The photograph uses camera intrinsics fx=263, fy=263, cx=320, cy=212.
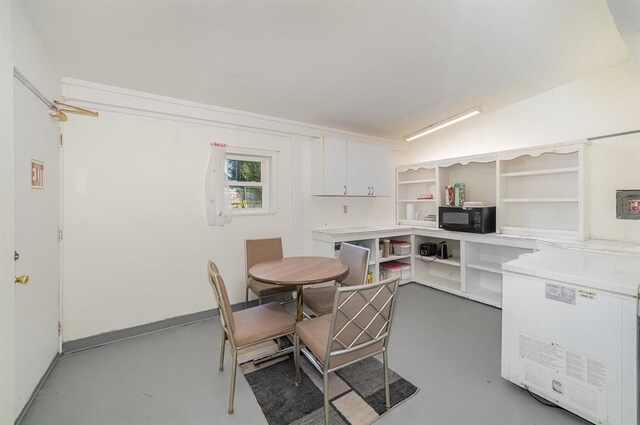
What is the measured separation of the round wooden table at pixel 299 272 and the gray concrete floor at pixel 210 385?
0.76 meters

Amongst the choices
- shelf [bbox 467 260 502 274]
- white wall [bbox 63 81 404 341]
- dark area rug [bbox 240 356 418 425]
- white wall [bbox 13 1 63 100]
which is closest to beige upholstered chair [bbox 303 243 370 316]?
dark area rug [bbox 240 356 418 425]

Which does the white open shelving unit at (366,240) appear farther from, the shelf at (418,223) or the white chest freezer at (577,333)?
the white chest freezer at (577,333)

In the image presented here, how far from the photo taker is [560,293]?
1634 mm

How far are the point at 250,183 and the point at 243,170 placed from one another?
0.18 m

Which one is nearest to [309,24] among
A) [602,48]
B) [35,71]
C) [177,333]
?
[35,71]

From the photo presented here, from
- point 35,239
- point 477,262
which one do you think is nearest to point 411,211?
point 477,262

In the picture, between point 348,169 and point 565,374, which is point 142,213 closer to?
point 348,169

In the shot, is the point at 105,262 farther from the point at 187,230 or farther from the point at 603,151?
the point at 603,151

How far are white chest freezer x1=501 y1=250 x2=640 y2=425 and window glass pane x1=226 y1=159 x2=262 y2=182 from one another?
2836 mm

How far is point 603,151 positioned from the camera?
2762 millimetres

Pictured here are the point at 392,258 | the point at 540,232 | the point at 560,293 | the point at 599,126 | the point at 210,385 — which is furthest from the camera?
the point at 392,258

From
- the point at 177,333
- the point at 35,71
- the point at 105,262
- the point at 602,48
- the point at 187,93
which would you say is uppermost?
the point at 602,48

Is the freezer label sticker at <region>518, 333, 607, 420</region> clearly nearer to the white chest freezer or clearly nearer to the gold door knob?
the white chest freezer

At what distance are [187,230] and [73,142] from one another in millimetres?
1234
